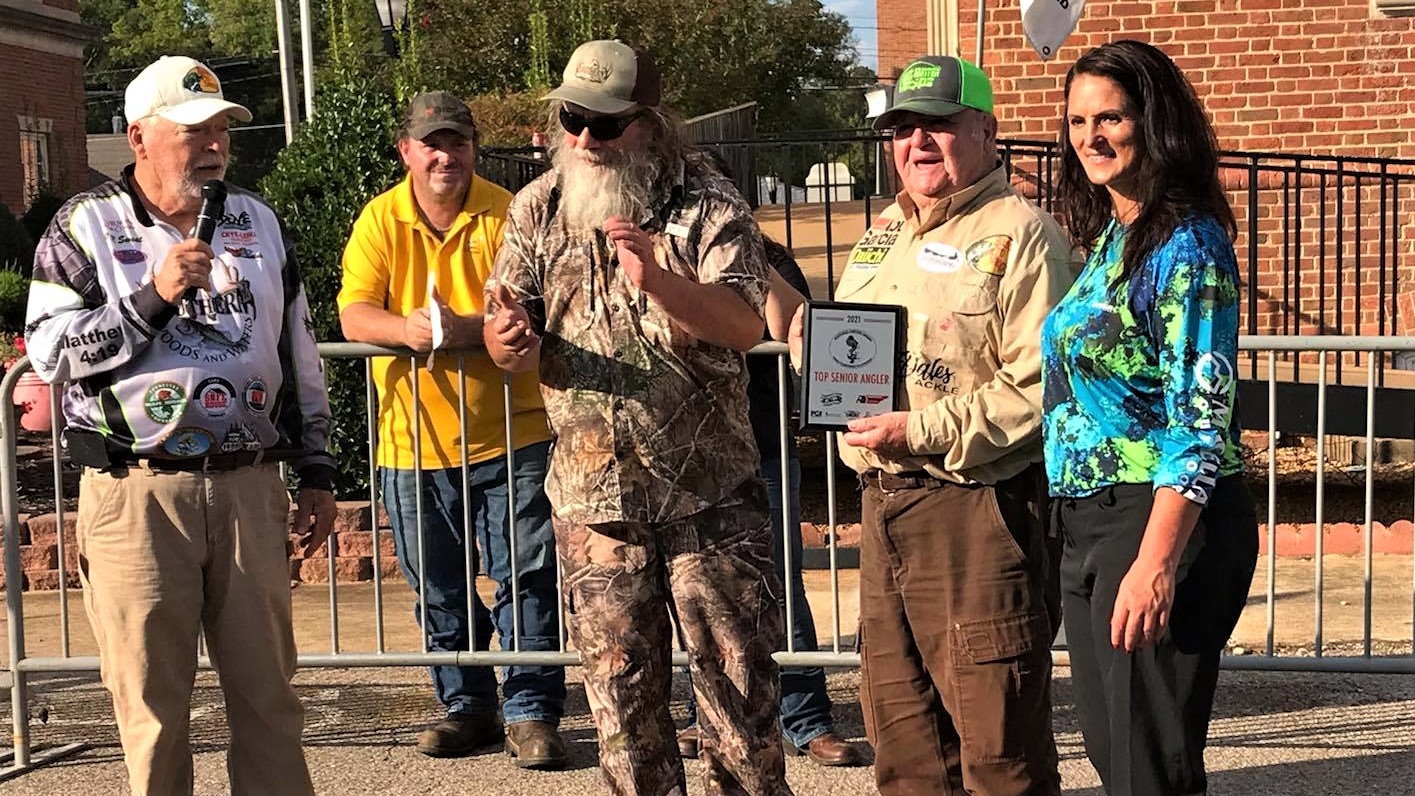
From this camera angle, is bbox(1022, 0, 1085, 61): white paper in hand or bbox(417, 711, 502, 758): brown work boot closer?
bbox(417, 711, 502, 758): brown work boot

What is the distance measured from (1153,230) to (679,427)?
1.25 metres

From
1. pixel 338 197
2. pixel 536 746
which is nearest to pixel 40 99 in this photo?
pixel 338 197

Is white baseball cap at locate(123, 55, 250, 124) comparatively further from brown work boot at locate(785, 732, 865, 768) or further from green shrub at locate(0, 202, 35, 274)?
green shrub at locate(0, 202, 35, 274)

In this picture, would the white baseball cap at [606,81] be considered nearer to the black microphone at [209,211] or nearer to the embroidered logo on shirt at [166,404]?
the black microphone at [209,211]

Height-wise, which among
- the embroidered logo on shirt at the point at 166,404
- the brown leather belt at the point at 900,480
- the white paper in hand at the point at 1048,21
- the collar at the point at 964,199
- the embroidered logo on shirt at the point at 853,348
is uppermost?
the white paper in hand at the point at 1048,21

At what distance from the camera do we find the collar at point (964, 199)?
3520mm

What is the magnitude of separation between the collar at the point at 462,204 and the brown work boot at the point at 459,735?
150 centimetres

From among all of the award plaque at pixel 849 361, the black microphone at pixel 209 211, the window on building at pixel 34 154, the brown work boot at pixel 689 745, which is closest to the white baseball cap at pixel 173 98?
the black microphone at pixel 209 211

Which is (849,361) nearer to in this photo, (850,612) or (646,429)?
(646,429)

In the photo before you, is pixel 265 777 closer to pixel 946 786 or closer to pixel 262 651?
pixel 262 651

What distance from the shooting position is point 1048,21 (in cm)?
890

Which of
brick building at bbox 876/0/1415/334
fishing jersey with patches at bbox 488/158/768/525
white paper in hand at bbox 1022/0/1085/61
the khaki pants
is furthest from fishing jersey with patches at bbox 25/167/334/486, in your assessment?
brick building at bbox 876/0/1415/334

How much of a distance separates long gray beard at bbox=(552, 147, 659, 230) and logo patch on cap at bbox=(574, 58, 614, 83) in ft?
0.53

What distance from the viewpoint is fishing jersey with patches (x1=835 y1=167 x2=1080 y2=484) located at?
340cm
